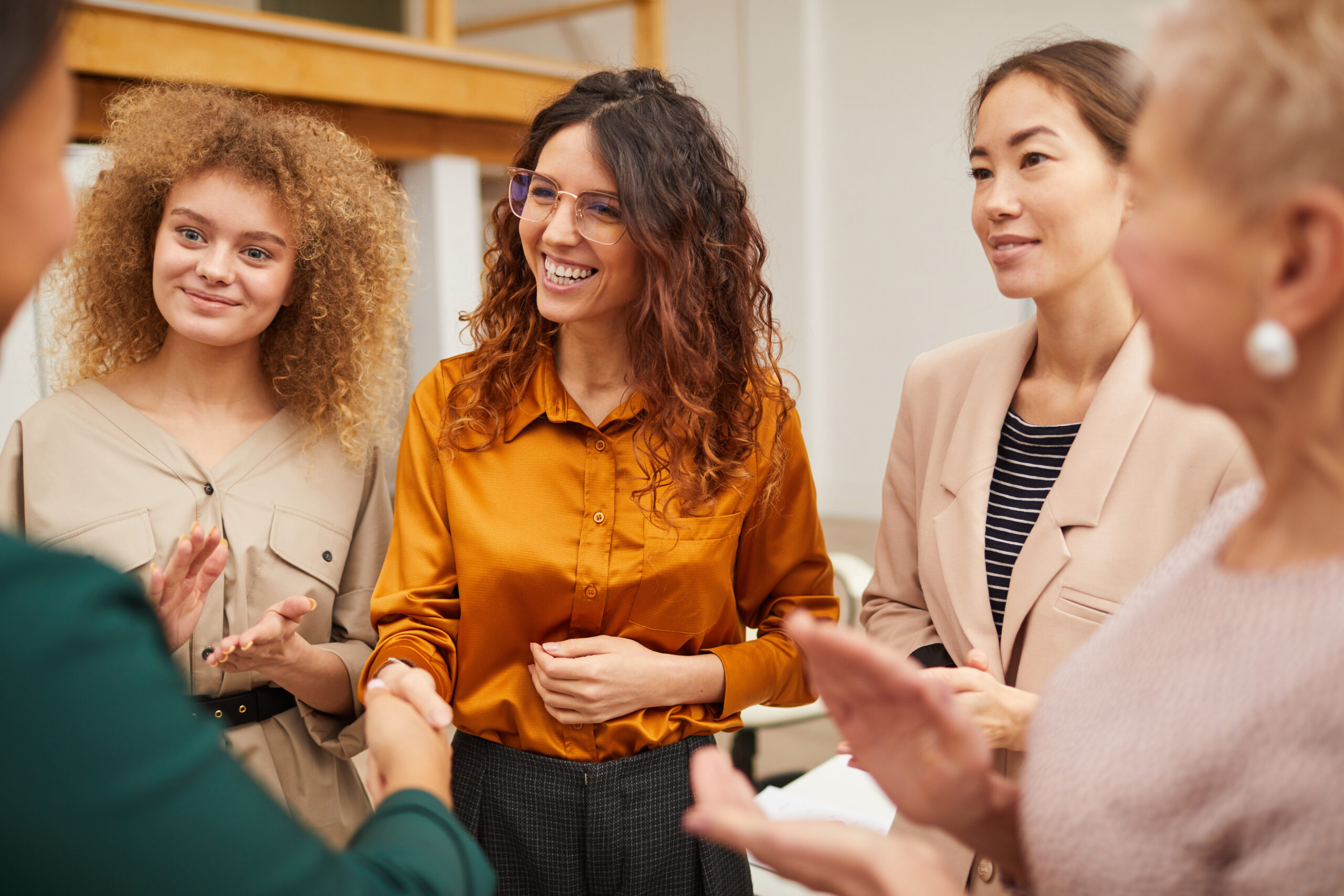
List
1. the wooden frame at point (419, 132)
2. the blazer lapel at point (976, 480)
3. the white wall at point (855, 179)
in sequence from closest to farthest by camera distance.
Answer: the blazer lapel at point (976, 480) < the wooden frame at point (419, 132) < the white wall at point (855, 179)

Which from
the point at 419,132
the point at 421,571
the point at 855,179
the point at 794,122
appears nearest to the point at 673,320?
the point at 421,571

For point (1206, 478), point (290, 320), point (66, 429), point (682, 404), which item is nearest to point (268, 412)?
point (290, 320)

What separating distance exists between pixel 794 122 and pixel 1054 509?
6.55 m

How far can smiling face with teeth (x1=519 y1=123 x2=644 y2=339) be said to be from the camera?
1.70 meters

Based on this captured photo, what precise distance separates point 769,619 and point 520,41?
6.88 meters

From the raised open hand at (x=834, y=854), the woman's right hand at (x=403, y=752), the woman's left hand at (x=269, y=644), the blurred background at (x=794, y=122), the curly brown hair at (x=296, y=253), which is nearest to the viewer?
the raised open hand at (x=834, y=854)

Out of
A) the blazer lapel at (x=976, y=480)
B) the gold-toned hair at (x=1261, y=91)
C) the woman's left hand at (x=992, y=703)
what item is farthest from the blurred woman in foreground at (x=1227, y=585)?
the blazer lapel at (x=976, y=480)

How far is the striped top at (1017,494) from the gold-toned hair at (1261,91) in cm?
95

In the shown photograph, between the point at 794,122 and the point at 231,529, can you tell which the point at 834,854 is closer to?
the point at 231,529

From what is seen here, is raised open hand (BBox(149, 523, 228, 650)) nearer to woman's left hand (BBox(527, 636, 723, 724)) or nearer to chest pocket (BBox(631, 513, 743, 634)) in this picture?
woman's left hand (BBox(527, 636, 723, 724))

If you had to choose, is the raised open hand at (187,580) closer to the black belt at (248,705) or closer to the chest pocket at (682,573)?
the black belt at (248,705)

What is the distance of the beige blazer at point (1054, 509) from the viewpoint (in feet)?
4.75

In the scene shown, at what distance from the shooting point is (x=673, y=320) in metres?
1.71

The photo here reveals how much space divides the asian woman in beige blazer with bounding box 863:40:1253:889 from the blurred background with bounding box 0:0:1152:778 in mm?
2726
